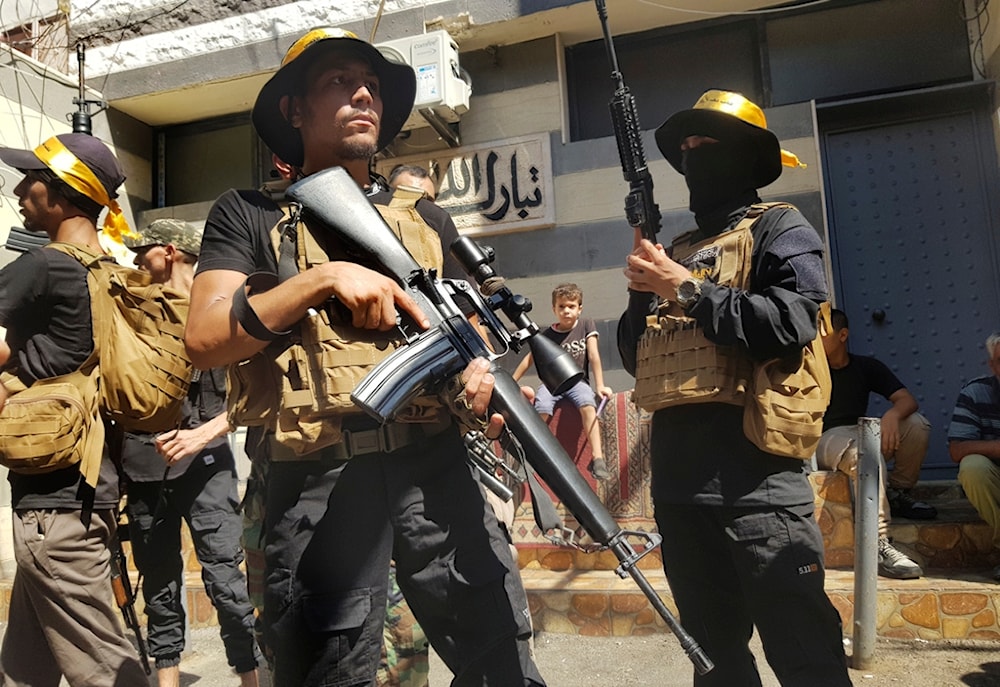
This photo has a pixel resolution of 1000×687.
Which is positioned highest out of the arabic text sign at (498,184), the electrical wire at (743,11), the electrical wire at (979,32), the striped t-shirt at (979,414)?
the electrical wire at (743,11)

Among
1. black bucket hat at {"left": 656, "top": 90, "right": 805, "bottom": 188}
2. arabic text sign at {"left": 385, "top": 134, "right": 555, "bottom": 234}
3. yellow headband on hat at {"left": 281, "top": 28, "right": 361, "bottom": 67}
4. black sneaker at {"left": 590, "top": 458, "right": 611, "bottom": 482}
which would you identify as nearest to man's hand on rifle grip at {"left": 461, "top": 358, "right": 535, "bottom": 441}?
yellow headband on hat at {"left": 281, "top": 28, "right": 361, "bottom": 67}

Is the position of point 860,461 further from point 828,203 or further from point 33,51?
point 33,51

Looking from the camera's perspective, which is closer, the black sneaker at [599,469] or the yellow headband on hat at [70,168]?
the yellow headband on hat at [70,168]

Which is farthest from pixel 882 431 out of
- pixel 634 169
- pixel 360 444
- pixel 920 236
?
pixel 360 444

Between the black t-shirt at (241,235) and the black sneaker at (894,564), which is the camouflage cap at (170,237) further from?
the black sneaker at (894,564)

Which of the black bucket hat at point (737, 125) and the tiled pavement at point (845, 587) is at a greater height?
the black bucket hat at point (737, 125)

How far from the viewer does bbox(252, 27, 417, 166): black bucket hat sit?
184 cm

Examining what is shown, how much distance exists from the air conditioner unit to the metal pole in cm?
424

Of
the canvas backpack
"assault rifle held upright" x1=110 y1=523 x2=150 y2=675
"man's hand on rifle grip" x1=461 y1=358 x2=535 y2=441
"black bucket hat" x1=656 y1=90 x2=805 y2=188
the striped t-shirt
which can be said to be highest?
"black bucket hat" x1=656 y1=90 x2=805 y2=188

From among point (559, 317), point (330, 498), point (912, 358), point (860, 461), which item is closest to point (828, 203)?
point (912, 358)

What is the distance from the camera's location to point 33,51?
7.37 meters

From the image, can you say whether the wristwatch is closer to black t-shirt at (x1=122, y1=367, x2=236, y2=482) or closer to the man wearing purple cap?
the man wearing purple cap

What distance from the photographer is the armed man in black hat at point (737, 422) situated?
1.99m

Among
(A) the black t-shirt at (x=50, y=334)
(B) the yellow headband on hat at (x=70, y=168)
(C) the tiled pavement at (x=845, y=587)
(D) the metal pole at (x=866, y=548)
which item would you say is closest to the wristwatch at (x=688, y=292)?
(D) the metal pole at (x=866, y=548)
